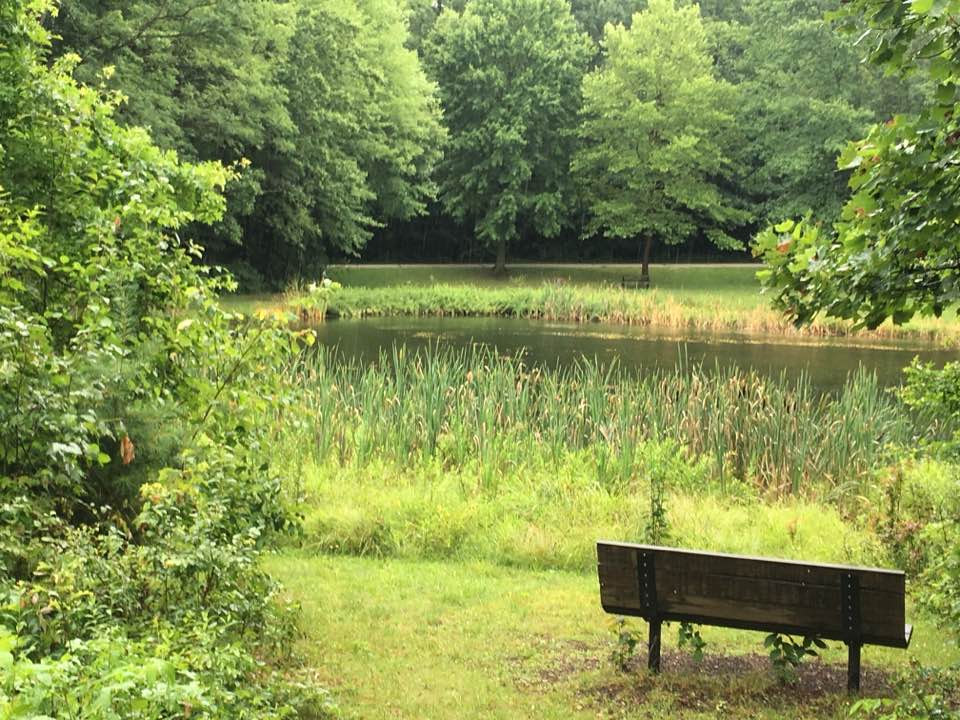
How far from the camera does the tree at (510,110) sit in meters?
34.8

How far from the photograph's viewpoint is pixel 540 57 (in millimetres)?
35031

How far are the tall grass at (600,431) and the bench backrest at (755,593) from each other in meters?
3.53

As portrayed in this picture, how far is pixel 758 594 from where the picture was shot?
4.20 meters

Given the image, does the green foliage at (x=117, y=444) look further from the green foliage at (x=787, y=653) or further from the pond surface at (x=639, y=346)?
the pond surface at (x=639, y=346)

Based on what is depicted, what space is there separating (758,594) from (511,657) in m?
1.31

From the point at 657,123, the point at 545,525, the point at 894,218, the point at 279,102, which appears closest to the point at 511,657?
the point at 545,525

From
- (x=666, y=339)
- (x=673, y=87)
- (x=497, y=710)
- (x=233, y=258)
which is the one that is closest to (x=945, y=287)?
(x=497, y=710)

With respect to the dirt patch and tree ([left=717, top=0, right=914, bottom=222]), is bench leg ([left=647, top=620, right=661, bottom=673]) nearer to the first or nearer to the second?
the dirt patch

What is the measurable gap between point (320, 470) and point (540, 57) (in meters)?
29.7

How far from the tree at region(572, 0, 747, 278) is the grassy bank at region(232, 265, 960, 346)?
203 centimetres

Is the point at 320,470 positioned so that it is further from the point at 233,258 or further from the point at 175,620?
the point at 233,258

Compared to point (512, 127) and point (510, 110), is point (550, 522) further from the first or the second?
point (510, 110)

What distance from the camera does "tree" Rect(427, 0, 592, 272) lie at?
114ft

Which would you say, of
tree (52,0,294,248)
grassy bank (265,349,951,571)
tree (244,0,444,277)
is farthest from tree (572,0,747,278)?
grassy bank (265,349,951,571)
